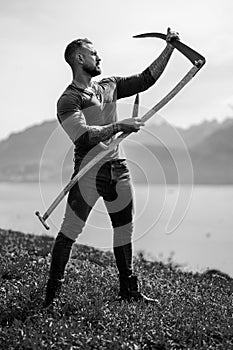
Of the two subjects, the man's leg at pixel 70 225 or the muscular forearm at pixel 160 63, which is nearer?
the man's leg at pixel 70 225

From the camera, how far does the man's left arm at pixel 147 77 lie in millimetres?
8742

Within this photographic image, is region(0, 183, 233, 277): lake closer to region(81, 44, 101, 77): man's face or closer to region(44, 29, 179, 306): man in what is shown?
region(44, 29, 179, 306): man

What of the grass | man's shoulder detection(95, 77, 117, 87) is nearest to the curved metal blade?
man's shoulder detection(95, 77, 117, 87)

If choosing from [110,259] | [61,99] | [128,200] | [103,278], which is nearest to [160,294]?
[103,278]

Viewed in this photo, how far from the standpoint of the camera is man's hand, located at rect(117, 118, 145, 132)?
329 inches

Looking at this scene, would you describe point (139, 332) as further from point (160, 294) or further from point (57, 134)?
point (57, 134)

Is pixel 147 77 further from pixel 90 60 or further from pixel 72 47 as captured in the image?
pixel 72 47

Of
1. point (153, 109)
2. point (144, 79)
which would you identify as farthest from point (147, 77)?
point (153, 109)

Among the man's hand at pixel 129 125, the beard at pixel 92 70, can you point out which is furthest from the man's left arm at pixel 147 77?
the man's hand at pixel 129 125

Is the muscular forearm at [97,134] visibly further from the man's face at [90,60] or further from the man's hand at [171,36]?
the man's hand at [171,36]

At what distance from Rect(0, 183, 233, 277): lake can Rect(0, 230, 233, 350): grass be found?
93 cm

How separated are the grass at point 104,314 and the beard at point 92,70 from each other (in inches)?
118

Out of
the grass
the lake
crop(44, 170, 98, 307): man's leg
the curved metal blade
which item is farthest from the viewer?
the lake

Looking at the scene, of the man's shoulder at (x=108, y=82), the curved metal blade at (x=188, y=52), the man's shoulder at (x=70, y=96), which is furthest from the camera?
the man's shoulder at (x=108, y=82)
